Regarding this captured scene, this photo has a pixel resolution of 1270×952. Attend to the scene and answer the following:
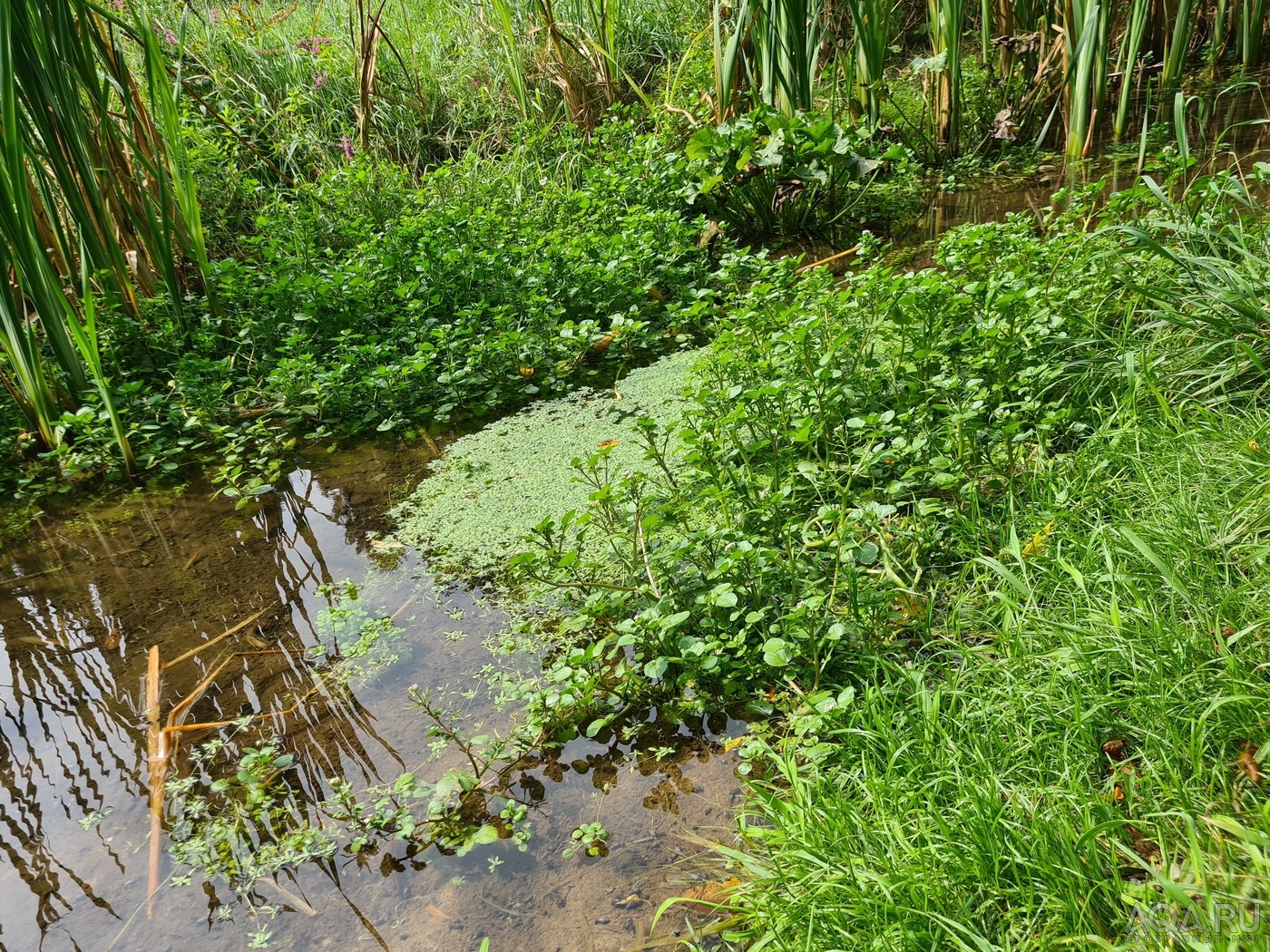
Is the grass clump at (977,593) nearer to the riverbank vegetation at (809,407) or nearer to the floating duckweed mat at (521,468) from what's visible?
the riverbank vegetation at (809,407)

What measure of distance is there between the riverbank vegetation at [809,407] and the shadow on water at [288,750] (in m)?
0.11

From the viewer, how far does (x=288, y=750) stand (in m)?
1.96

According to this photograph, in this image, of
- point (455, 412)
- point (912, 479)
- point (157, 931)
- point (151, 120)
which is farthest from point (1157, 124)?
point (157, 931)

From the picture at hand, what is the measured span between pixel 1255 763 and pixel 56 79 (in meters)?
3.66

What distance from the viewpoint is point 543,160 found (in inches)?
220

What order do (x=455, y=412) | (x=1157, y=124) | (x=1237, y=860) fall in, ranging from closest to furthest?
(x=1237, y=860), (x=455, y=412), (x=1157, y=124)

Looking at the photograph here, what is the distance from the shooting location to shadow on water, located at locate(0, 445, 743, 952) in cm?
156

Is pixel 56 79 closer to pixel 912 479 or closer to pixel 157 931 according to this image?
pixel 157 931

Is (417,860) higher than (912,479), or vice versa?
(912,479)

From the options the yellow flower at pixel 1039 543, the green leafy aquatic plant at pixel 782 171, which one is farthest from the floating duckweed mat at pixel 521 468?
the green leafy aquatic plant at pixel 782 171

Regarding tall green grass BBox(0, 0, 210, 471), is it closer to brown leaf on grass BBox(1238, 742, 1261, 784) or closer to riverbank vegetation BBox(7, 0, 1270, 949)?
riverbank vegetation BBox(7, 0, 1270, 949)

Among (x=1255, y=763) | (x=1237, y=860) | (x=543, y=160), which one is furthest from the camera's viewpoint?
(x=543, y=160)

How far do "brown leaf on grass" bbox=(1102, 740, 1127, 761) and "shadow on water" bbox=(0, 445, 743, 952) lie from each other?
0.68 meters

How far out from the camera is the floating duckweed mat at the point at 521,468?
8.64 feet
